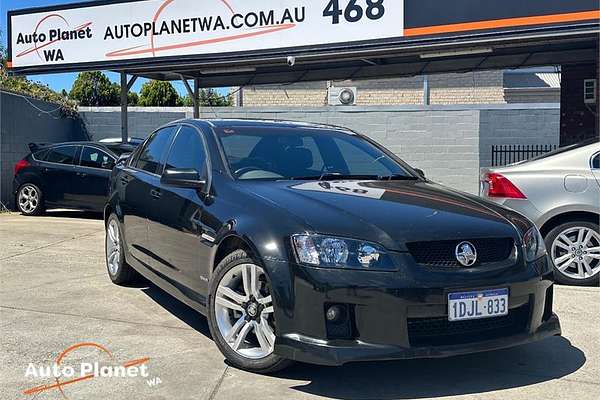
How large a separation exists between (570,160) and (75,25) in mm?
9875

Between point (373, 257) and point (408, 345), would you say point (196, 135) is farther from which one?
point (408, 345)

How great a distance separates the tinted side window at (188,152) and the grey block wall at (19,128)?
9.26 meters

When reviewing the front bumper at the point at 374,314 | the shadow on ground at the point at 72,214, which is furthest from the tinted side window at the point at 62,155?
the front bumper at the point at 374,314

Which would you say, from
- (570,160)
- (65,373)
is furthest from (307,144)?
(570,160)

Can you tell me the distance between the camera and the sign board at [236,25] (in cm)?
925

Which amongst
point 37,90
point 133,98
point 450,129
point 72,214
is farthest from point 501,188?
point 133,98

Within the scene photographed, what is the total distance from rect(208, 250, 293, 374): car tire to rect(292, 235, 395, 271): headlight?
331 mm

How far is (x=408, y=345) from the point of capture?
3.33 m

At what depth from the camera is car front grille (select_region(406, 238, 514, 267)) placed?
3439 mm

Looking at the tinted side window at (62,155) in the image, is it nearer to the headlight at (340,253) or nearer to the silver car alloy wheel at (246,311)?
the silver car alloy wheel at (246,311)

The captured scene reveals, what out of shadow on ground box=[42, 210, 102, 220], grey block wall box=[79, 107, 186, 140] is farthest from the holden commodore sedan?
grey block wall box=[79, 107, 186, 140]

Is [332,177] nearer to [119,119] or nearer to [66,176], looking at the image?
[66,176]

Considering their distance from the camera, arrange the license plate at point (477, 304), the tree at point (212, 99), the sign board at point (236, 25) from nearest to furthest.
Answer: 1. the license plate at point (477, 304)
2. the sign board at point (236, 25)
3. the tree at point (212, 99)

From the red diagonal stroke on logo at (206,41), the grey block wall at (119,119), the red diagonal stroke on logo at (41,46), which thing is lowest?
the grey block wall at (119,119)
